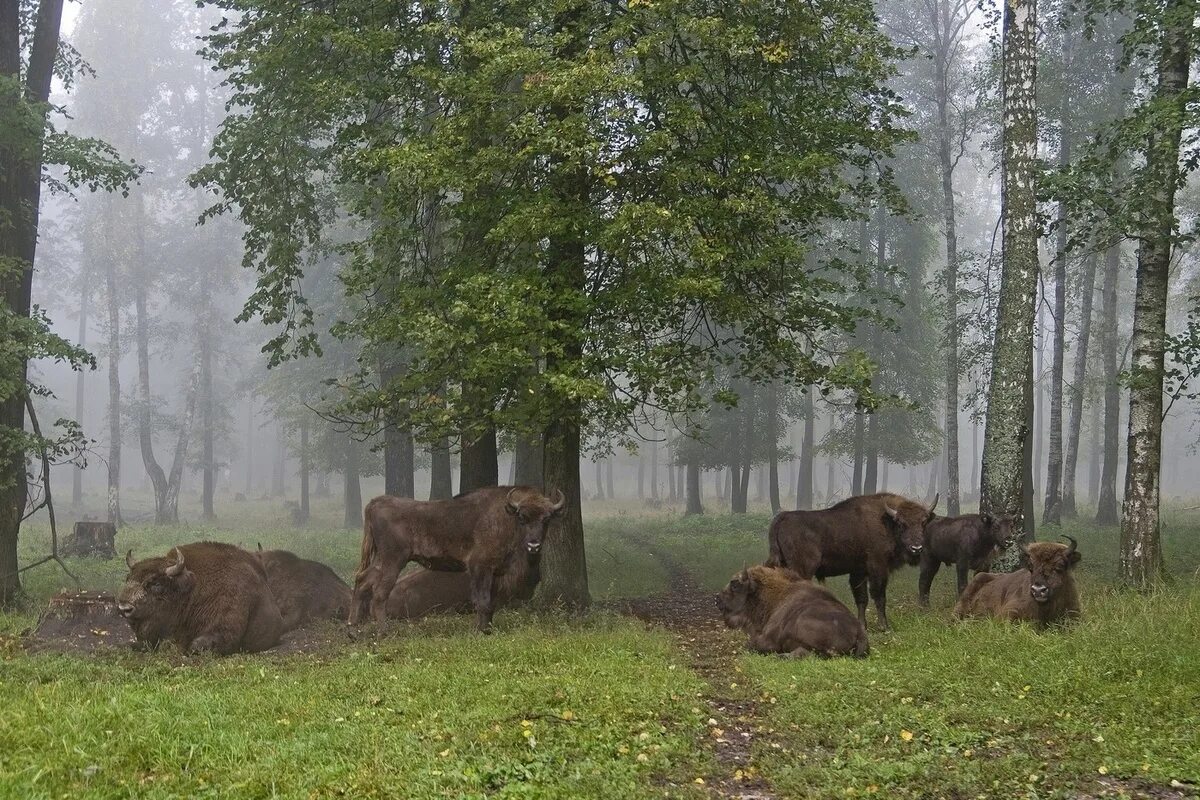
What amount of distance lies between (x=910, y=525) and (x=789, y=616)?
3.30 meters

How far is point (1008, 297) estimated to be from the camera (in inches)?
577

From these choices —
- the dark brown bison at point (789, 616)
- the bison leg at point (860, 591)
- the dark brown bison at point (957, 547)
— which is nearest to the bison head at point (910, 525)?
the bison leg at point (860, 591)

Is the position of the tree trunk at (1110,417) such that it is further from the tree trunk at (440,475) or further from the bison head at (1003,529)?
the tree trunk at (440,475)

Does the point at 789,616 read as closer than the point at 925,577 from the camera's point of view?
Yes

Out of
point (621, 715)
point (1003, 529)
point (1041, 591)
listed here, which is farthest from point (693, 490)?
point (621, 715)

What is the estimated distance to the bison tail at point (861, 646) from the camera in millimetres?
11031

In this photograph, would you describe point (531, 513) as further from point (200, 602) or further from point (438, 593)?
point (200, 602)

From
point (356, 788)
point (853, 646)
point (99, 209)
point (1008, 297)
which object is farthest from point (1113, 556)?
point (99, 209)

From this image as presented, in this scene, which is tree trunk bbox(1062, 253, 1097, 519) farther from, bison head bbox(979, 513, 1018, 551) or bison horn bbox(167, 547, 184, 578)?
bison horn bbox(167, 547, 184, 578)

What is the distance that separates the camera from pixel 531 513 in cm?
1362

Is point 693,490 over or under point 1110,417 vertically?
under

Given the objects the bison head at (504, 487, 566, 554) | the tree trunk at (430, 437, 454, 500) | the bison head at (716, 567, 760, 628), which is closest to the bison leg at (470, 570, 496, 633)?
the bison head at (504, 487, 566, 554)

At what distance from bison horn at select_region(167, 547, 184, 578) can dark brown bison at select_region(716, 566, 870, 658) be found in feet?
21.5

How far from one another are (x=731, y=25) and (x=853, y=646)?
8.23m
